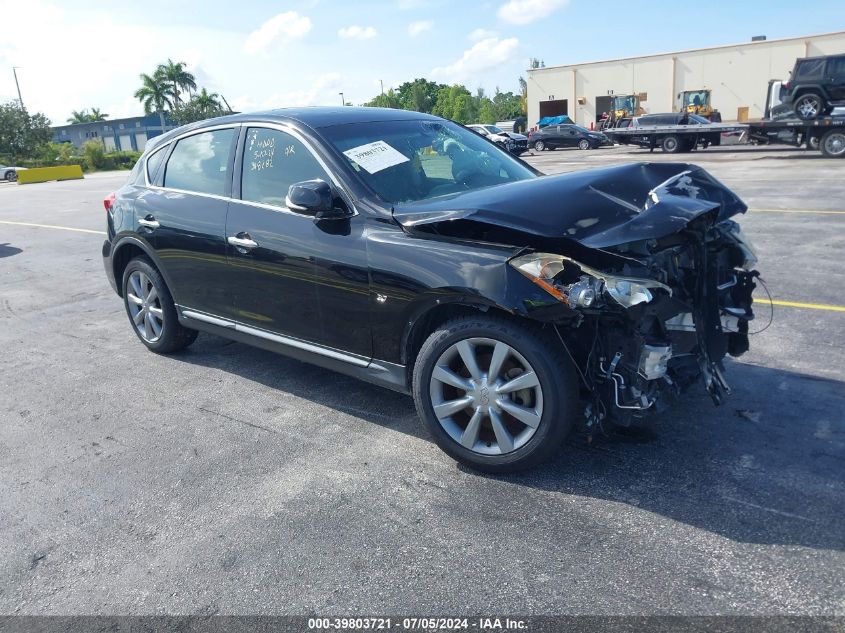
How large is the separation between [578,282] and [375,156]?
64.7 inches

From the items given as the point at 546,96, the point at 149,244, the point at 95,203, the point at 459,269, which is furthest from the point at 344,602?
the point at 546,96

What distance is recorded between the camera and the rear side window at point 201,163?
4.63 metres

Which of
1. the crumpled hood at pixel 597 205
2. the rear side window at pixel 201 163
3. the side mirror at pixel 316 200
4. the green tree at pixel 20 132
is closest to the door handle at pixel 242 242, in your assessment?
the rear side window at pixel 201 163

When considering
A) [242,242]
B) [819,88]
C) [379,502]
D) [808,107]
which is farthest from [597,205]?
[819,88]

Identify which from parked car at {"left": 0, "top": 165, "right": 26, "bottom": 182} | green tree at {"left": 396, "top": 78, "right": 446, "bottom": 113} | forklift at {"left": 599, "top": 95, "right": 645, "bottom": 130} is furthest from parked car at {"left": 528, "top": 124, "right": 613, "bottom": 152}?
green tree at {"left": 396, "top": 78, "right": 446, "bottom": 113}

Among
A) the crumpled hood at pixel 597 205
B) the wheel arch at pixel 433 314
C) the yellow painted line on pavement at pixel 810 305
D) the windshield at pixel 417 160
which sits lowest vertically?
the yellow painted line on pavement at pixel 810 305

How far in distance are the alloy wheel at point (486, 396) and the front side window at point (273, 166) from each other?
138 centimetres

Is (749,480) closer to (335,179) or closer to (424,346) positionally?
(424,346)

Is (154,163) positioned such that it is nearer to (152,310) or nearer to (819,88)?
(152,310)

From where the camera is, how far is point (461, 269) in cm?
330

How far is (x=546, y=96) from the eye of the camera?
54.9m

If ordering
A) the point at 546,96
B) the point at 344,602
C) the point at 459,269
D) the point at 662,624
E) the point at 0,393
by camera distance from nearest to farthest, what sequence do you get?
the point at 662,624 → the point at 344,602 → the point at 459,269 → the point at 0,393 → the point at 546,96

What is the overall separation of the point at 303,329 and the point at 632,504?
2117 mm

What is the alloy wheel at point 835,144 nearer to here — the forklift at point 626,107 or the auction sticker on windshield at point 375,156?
the auction sticker on windshield at point 375,156
